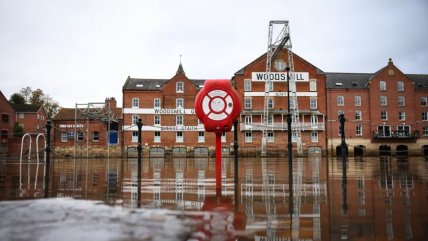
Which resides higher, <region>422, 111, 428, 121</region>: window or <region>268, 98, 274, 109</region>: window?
<region>268, 98, 274, 109</region>: window

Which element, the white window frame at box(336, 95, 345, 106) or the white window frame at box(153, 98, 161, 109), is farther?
the white window frame at box(336, 95, 345, 106)

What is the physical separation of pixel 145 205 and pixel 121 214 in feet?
1.92

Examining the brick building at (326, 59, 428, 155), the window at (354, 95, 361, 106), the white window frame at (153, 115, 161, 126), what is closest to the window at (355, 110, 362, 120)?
the brick building at (326, 59, 428, 155)

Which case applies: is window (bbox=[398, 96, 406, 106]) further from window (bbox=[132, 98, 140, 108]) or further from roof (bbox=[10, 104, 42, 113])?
roof (bbox=[10, 104, 42, 113])

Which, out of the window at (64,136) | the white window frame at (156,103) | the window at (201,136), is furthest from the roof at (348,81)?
the window at (64,136)

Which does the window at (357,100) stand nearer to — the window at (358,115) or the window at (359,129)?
the window at (358,115)

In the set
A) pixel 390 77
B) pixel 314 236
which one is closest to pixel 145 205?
pixel 314 236

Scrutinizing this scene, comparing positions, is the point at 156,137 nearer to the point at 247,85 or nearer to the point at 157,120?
the point at 157,120

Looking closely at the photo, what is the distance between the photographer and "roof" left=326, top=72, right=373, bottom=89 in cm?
4441

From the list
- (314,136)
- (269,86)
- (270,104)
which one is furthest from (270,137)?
(269,86)

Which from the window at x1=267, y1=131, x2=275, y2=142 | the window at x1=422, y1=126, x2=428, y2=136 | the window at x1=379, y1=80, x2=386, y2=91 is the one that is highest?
the window at x1=379, y1=80, x2=386, y2=91

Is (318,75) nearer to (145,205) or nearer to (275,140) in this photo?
(275,140)

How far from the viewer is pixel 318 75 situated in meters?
41.6

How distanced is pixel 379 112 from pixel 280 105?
1378cm
